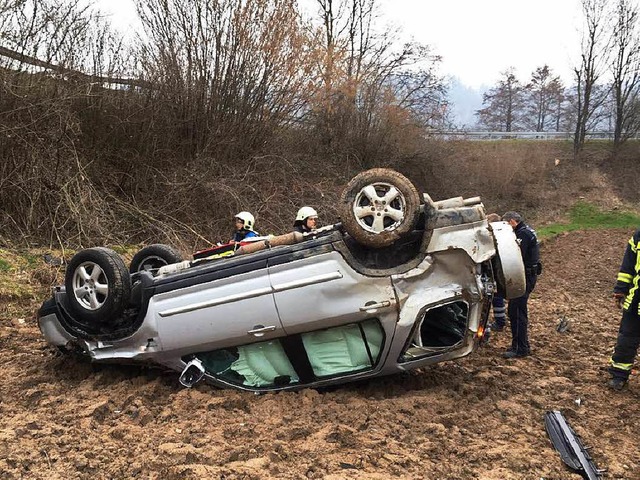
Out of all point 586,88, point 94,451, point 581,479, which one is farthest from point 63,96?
point 586,88

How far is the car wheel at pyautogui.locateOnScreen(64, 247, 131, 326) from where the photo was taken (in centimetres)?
439

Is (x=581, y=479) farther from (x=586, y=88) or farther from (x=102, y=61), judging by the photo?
(x=586, y=88)

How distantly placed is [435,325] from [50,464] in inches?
119

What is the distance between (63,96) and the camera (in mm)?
10000

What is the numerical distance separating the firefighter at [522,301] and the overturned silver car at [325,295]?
4.97 ft

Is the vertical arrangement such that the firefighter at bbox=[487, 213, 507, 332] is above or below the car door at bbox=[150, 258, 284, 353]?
below

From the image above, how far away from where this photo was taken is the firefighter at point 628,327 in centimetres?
465

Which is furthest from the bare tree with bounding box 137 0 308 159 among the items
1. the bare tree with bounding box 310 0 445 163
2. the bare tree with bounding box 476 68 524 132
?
the bare tree with bounding box 476 68 524 132

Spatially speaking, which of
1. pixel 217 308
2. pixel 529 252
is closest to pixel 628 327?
pixel 529 252

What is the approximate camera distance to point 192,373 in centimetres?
446

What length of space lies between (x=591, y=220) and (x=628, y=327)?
19.2 metres

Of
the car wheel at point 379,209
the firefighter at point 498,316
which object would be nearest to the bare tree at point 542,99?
the firefighter at point 498,316

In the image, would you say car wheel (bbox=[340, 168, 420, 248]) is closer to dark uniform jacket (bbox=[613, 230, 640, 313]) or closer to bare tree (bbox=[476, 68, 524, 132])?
dark uniform jacket (bbox=[613, 230, 640, 313])

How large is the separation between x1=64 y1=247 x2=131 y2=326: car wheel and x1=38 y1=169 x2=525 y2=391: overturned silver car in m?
0.01
